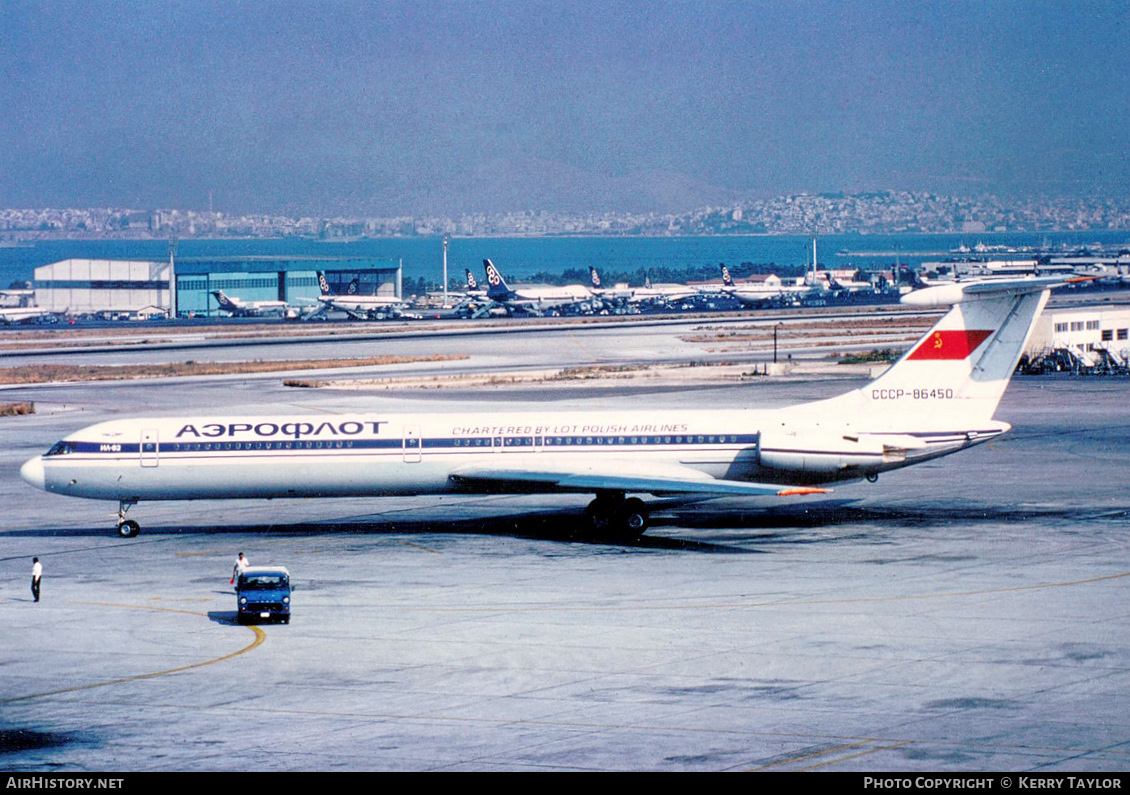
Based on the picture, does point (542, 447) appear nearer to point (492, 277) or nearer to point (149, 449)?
point (149, 449)

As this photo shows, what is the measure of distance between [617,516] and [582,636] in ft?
40.5

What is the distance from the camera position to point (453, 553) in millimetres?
35781

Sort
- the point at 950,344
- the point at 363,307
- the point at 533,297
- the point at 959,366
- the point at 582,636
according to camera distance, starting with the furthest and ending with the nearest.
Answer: the point at 533,297, the point at 363,307, the point at 950,344, the point at 959,366, the point at 582,636

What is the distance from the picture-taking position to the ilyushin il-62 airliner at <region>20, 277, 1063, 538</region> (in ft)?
128

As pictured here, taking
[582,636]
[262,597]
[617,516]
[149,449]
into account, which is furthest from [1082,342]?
[262,597]

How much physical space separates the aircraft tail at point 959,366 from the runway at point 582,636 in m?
3.22

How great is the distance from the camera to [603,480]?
37.2 metres

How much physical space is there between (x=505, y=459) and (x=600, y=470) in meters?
A: 2.83

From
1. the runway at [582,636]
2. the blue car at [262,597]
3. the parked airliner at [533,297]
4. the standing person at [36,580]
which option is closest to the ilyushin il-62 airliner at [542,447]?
the runway at [582,636]

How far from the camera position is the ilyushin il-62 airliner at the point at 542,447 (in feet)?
128

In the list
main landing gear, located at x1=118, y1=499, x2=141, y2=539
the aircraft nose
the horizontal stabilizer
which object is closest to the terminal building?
the horizontal stabilizer

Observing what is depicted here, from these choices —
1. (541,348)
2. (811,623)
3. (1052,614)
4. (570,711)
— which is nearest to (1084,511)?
(1052,614)

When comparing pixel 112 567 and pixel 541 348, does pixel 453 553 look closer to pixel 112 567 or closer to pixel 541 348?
pixel 112 567

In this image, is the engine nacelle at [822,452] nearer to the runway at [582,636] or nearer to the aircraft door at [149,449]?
the runway at [582,636]
